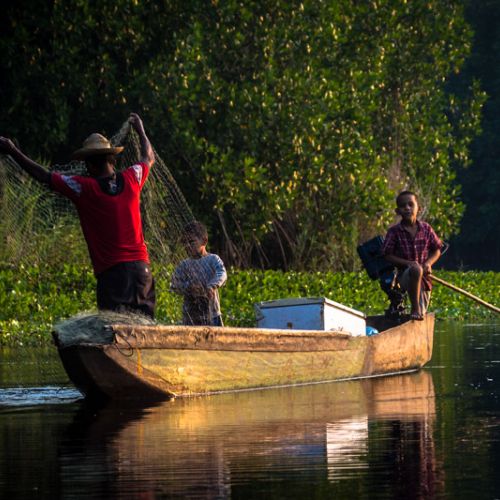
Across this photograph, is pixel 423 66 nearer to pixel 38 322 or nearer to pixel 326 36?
pixel 326 36

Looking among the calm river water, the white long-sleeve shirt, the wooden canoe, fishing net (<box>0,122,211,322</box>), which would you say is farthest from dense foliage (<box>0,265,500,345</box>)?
the calm river water

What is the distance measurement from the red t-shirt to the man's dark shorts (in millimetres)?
59

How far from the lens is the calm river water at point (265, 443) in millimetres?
7285

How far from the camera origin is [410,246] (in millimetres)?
14062

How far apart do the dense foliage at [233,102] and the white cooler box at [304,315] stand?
1271cm

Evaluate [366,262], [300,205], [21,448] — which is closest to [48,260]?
[300,205]

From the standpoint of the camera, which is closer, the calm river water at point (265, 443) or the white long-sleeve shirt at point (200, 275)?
the calm river water at point (265, 443)

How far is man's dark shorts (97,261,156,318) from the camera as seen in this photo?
11258 millimetres

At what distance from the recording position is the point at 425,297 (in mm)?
14539

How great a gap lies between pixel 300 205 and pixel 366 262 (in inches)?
562

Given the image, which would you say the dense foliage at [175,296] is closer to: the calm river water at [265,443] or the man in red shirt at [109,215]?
the calm river water at [265,443]

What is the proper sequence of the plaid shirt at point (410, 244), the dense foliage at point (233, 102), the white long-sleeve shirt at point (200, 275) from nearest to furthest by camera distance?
1. the white long-sleeve shirt at point (200, 275)
2. the plaid shirt at point (410, 244)
3. the dense foliage at point (233, 102)

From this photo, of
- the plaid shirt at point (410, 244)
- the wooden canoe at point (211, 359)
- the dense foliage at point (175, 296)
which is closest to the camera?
the wooden canoe at point (211, 359)

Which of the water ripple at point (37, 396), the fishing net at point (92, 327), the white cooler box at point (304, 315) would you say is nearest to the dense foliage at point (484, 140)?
the white cooler box at point (304, 315)
